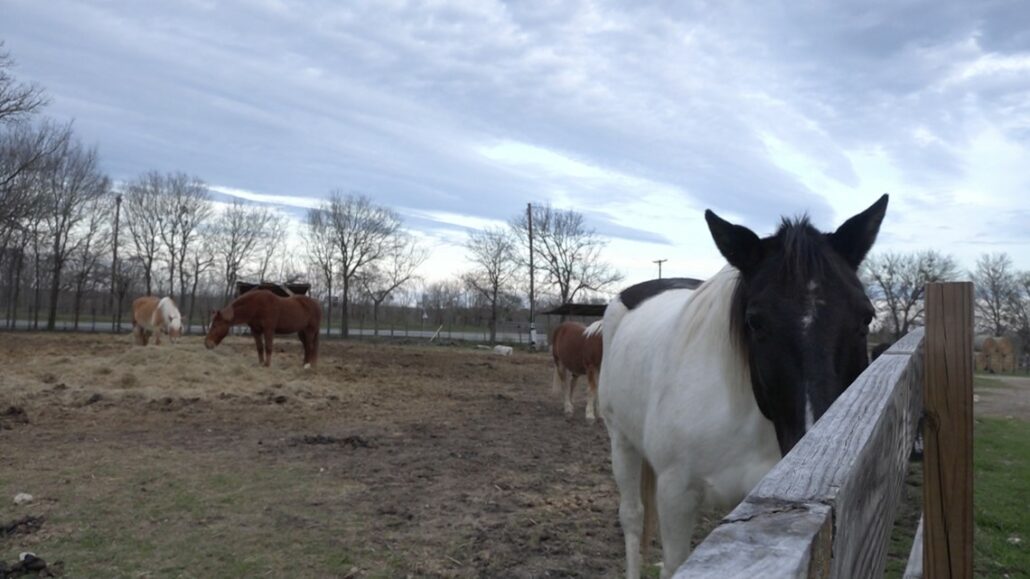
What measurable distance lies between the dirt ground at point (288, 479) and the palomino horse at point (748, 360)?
1.79m

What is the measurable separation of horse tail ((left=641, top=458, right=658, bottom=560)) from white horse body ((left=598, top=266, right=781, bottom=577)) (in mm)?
474

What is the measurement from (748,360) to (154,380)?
425 inches

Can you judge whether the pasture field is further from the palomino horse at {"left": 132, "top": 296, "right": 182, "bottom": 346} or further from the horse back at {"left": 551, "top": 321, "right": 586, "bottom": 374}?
the palomino horse at {"left": 132, "top": 296, "right": 182, "bottom": 346}

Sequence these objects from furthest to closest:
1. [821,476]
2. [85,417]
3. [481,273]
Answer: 1. [481,273]
2. [85,417]
3. [821,476]

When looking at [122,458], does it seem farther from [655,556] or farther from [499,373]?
[499,373]

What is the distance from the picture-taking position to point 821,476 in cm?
83

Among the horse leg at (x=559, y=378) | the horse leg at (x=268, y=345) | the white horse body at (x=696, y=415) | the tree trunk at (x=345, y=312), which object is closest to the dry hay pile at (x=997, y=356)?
the horse leg at (x=559, y=378)

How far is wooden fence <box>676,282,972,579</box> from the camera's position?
657 mm

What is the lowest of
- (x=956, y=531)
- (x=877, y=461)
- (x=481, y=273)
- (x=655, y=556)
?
(x=655, y=556)

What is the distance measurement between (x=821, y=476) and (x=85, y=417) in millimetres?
9688

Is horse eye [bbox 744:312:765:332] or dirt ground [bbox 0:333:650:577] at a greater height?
horse eye [bbox 744:312:765:332]

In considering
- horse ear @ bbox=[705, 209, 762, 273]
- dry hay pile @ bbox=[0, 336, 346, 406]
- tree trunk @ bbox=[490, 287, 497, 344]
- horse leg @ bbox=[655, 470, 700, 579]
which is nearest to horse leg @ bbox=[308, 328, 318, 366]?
dry hay pile @ bbox=[0, 336, 346, 406]

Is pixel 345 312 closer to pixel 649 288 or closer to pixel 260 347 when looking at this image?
pixel 260 347

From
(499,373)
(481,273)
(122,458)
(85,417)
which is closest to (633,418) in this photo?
Result: (122,458)
